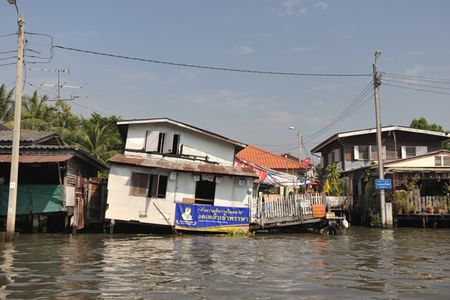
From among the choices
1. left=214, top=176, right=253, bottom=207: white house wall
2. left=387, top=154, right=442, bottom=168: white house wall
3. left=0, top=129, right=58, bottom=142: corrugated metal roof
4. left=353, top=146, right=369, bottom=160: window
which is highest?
left=353, top=146, right=369, bottom=160: window

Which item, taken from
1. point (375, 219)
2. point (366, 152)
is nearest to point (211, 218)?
point (375, 219)

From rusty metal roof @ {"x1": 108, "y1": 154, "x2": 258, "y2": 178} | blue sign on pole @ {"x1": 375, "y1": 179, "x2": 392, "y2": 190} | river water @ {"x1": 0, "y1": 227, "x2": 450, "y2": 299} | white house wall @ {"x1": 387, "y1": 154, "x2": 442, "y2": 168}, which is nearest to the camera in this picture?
river water @ {"x1": 0, "y1": 227, "x2": 450, "y2": 299}

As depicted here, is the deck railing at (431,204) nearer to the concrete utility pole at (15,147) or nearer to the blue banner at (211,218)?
the blue banner at (211,218)

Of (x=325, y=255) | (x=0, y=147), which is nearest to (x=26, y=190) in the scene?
(x=0, y=147)

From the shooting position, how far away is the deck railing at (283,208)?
75.0 ft

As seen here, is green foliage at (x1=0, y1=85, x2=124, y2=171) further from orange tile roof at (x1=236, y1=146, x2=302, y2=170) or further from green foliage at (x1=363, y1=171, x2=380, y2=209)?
green foliage at (x1=363, y1=171, x2=380, y2=209)

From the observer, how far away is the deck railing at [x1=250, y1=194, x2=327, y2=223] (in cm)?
2286

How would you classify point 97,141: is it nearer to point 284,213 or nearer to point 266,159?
point 266,159

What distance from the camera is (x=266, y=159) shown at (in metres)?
44.3

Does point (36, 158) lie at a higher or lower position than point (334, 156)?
lower

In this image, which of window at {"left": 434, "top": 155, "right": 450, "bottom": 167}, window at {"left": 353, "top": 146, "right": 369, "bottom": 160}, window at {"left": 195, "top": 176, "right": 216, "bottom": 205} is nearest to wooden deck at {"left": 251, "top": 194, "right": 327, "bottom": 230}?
window at {"left": 195, "top": 176, "right": 216, "bottom": 205}

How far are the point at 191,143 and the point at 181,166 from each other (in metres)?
3.00

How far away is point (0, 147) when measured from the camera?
21.3 m

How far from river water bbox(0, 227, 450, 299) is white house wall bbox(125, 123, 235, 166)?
25.5ft
